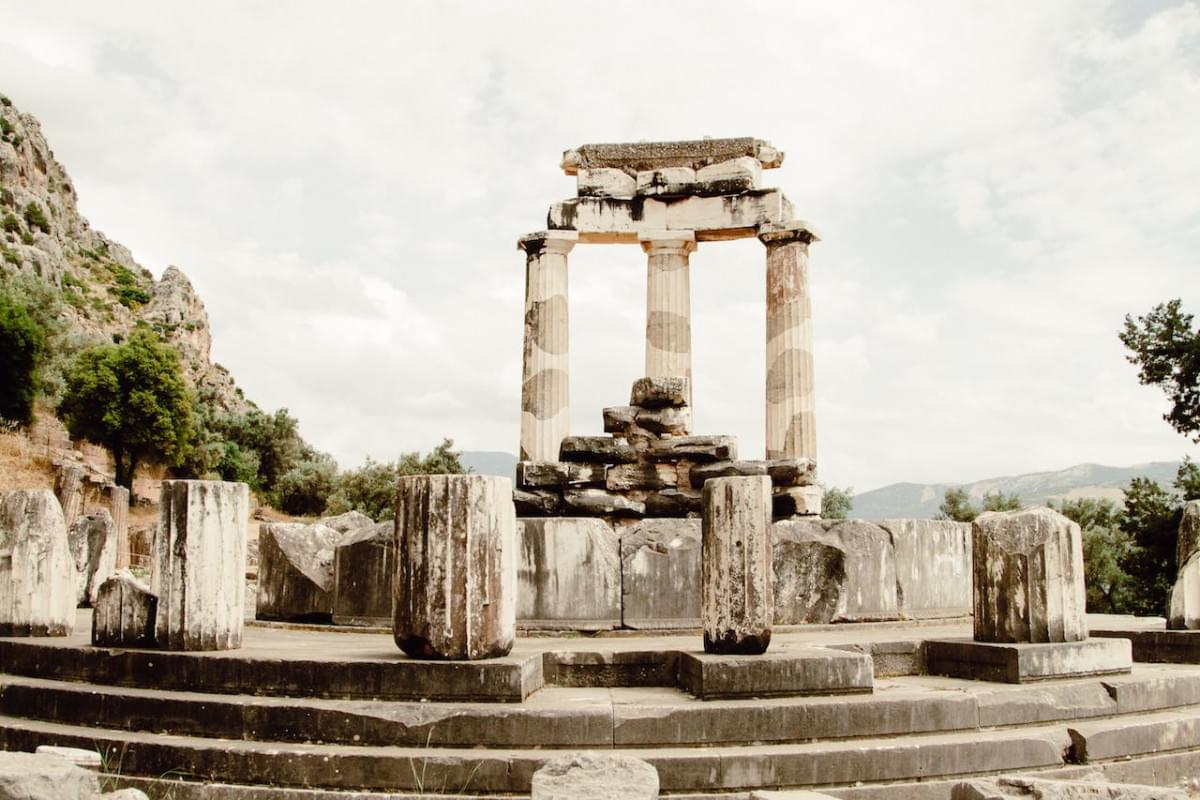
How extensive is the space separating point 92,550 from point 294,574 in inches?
163

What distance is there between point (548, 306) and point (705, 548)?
424 inches

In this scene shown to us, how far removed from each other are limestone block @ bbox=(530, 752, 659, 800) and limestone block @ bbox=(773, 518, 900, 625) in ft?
14.8

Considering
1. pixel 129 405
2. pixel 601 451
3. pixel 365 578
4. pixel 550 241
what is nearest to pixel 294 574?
pixel 365 578

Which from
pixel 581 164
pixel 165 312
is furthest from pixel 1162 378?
pixel 165 312

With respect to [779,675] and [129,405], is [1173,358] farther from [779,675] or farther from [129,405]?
[129,405]

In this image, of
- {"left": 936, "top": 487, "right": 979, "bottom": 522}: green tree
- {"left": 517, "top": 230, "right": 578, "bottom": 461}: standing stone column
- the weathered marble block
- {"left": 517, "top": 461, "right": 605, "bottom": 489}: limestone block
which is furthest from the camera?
{"left": 936, "top": 487, "right": 979, "bottom": 522}: green tree

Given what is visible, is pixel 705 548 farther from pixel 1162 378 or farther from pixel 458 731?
pixel 1162 378

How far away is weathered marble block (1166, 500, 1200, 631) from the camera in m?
8.80

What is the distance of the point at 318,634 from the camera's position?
9.12 metres

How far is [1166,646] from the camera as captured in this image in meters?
→ 8.64

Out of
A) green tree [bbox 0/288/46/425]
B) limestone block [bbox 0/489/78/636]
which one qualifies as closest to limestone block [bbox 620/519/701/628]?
limestone block [bbox 0/489/78/636]

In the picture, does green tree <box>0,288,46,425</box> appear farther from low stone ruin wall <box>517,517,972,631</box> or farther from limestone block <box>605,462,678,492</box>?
low stone ruin wall <box>517,517,972,631</box>

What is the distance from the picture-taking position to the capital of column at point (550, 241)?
17.3 meters

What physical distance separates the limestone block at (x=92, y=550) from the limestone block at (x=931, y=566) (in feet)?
28.7
